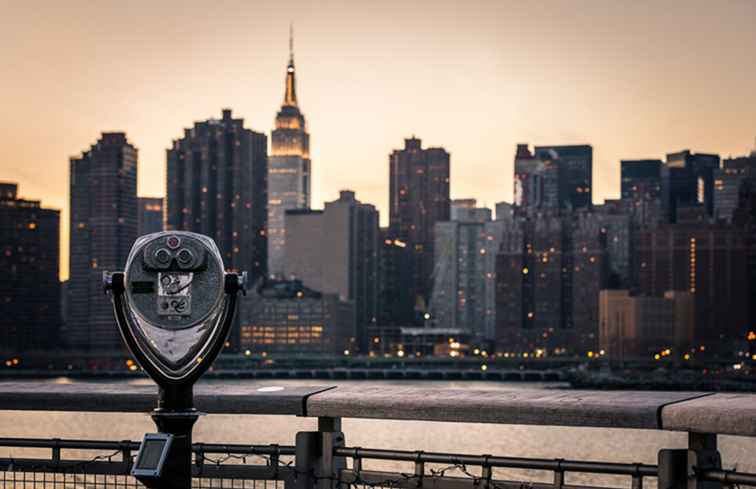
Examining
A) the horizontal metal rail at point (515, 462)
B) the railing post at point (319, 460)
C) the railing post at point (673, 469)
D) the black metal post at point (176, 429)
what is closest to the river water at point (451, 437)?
the railing post at point (319, 460)

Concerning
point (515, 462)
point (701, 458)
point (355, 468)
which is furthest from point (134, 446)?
point (701, 458)

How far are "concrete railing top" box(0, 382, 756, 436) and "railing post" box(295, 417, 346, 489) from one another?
11 cm

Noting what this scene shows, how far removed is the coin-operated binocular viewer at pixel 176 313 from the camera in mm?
5793

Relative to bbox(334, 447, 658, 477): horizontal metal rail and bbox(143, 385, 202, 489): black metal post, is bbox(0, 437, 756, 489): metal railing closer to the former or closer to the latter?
bbox(334, 447, 658, 477): horizontal metal rail

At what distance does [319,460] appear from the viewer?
6871 mm

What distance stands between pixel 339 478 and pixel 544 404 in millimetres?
1141

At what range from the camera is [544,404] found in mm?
6230

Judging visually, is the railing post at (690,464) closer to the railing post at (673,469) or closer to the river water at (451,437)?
the railing post at (673,469)

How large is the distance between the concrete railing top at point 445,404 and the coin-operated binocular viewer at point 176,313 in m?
1.02

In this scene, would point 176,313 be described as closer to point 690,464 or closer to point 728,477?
point 690,464

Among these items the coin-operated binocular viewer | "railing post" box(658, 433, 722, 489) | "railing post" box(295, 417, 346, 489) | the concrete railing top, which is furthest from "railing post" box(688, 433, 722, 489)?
the coin-operated binocular viewer

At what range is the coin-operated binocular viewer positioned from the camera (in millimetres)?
5793

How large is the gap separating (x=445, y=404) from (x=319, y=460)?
29.5 inches

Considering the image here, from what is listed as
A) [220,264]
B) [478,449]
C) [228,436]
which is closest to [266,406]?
[220,264]
